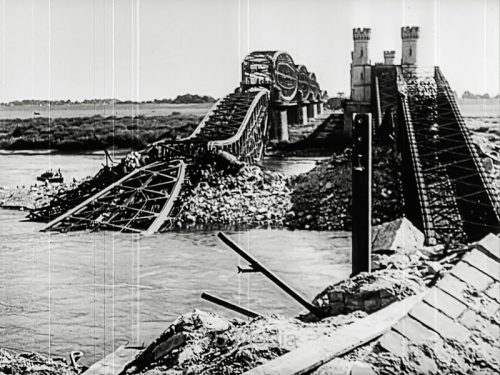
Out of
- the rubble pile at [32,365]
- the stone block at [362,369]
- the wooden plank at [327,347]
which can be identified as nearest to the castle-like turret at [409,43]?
the wooden plank at [327,347]

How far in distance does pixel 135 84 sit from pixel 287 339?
6.30 feet

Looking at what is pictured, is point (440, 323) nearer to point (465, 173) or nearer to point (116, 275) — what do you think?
point (116, 275)

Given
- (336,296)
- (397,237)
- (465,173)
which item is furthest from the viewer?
(465,173)

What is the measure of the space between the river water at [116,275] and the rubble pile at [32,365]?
60mm

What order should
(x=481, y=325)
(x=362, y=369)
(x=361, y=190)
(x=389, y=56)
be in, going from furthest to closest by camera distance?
(x=389, y=56) → (x=361, y=190) → (x=481, y=325) → (x=362, y=369)

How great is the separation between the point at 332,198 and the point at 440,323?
2.13 meters

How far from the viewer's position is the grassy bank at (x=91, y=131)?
449 centimetres

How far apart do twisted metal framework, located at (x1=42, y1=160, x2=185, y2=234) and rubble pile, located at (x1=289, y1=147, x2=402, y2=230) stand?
829 mm

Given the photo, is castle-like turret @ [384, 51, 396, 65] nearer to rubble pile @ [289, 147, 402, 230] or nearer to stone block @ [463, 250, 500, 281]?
rubble pile @ [289, 147, 402, 230]

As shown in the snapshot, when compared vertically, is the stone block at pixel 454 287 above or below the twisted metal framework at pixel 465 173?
below

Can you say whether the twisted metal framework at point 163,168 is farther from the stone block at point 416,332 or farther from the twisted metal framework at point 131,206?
the stone block at point 416,332

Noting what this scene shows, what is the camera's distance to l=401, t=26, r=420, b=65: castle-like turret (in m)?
4.38

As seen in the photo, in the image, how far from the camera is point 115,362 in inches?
157

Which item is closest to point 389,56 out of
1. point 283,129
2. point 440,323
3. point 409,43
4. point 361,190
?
point 409,43
